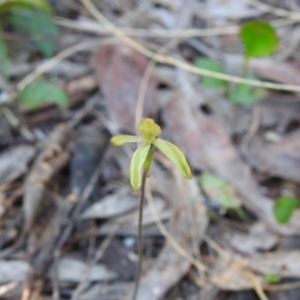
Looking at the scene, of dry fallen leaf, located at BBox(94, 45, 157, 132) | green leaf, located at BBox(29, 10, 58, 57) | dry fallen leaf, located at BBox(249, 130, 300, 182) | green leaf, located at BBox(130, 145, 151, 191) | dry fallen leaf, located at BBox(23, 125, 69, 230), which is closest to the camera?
green leaf, located at BBox(130, 145, 151, 191)

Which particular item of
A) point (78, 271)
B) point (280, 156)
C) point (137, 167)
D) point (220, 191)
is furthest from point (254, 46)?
point (137, 167)

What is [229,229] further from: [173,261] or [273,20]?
[273,20]

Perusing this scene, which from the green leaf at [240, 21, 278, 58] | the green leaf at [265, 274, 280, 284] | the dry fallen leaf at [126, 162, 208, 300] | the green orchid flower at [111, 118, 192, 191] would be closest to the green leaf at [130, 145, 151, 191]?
the green orchid flower at [111, 118, 192, 191]

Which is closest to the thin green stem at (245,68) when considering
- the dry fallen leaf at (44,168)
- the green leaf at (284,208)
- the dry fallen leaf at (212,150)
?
the dry fallen leaf at (212,150)

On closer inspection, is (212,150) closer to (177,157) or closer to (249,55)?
(249,55)

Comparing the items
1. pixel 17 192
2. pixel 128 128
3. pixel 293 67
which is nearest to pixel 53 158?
pixel 17 192

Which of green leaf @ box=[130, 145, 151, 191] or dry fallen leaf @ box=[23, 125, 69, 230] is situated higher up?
green leaf @ box=[130, 145, 151, 191]

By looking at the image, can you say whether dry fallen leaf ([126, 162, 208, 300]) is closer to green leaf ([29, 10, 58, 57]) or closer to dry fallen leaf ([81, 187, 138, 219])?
dry fallen leaf ([81, 187, 138, 219])

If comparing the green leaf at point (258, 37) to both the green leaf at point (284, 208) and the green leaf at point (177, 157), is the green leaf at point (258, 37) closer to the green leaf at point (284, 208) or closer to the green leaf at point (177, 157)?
the green leaf at point (284, 208)
